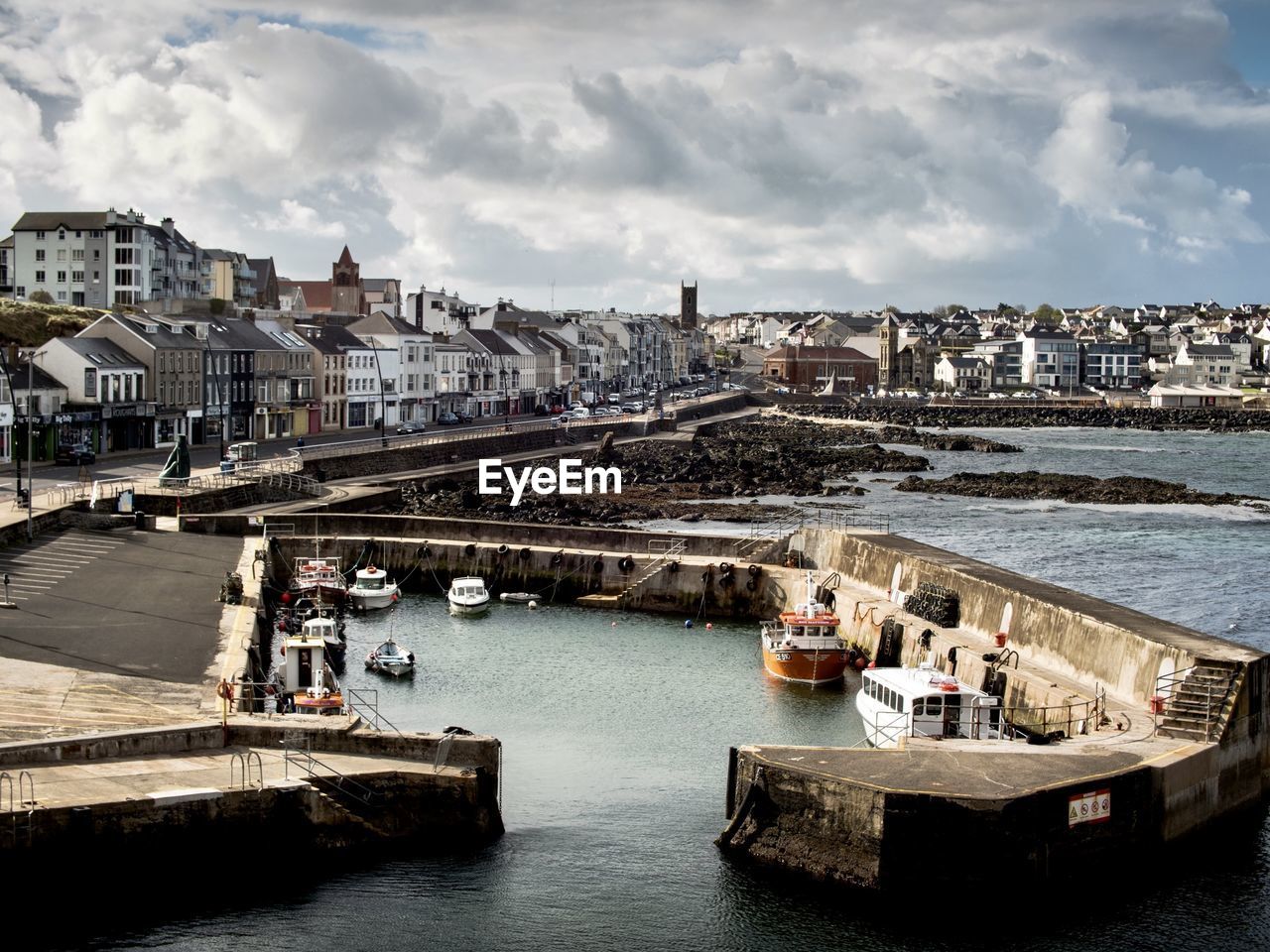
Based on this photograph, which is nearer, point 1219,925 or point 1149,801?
point 1219,925

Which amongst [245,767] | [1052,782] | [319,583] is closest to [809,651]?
[1052,782]

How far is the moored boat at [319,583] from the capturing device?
165 ft

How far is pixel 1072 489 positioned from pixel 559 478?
32.8 m

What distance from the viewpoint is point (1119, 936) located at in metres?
24.0

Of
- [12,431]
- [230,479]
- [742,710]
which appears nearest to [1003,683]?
[742,710]

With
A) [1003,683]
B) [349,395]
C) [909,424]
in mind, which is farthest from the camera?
[909,424]

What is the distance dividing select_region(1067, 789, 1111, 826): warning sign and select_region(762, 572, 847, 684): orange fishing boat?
15162 millimetres

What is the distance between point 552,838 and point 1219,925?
37.0ft

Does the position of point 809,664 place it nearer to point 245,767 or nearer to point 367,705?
point 367,705

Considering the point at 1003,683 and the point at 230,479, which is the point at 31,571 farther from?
the point at 1003,683

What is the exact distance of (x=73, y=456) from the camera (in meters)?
70.4

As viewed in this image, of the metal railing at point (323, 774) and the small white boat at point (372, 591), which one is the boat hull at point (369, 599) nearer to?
the small white boat at point (372, 591)

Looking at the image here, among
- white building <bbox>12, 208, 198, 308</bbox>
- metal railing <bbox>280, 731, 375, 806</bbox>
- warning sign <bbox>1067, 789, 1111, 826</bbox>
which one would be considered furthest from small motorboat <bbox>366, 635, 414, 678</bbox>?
white building <bbox>12, 208, 198, 308</bbox>

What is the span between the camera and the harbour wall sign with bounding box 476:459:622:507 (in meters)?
84.4
